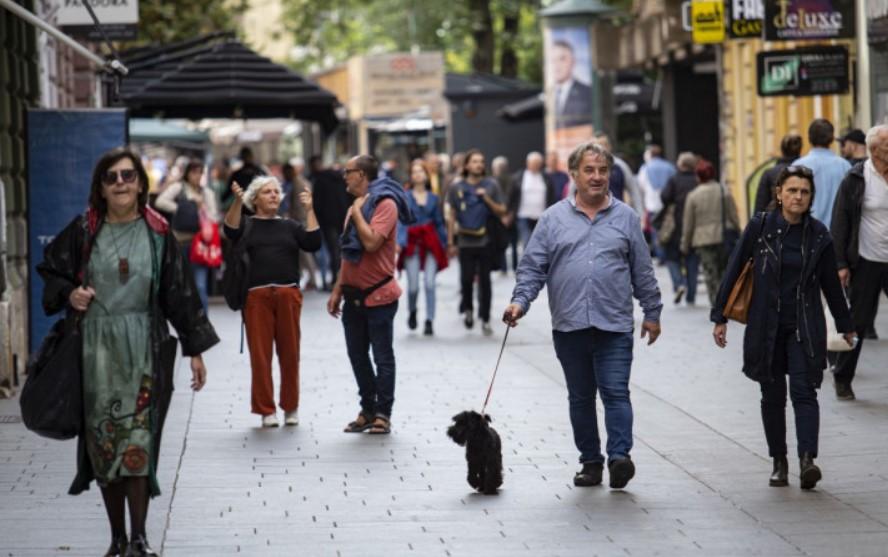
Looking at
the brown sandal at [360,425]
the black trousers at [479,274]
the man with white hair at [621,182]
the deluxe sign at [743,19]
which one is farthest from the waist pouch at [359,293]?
the deluxe sign at [743,19]

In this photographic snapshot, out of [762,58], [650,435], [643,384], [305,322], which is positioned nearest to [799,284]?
[650,435]

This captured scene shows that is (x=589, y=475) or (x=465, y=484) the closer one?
(x=589, y=475)

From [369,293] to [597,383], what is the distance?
8.78 ft

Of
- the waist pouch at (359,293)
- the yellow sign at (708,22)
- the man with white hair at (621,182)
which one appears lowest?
the waist pouch at (359,293)

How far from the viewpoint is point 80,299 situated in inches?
296

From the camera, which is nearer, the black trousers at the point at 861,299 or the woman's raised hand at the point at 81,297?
the woman's raised hand at the point at 81,297

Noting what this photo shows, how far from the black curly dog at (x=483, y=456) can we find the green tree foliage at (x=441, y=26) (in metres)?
40.1

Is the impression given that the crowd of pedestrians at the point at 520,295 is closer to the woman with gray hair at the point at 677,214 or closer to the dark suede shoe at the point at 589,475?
the dark suede shoe at the point at 589,475

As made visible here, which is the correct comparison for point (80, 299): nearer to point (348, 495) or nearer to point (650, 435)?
point (348, 495)

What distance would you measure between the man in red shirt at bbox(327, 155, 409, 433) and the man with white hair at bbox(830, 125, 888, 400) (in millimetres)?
2796

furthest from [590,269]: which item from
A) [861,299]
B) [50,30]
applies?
[50,30]

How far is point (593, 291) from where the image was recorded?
9523mm

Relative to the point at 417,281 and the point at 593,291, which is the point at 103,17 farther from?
the point at 593,291

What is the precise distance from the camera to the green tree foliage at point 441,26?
166 feet
